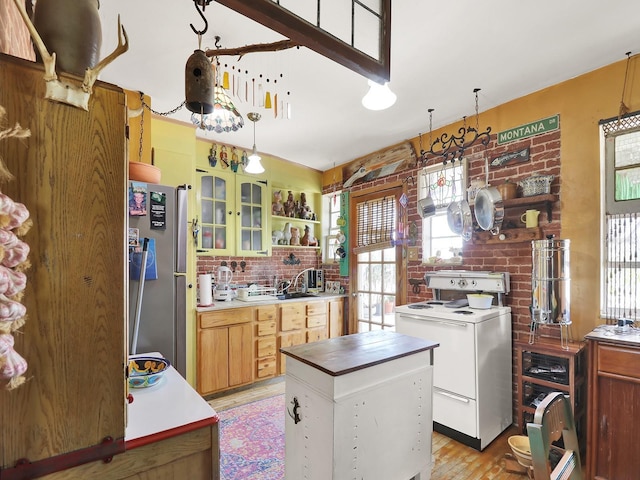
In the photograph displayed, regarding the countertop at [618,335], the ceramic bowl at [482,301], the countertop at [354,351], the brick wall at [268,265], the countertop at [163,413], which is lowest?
the countertop at [163,413]

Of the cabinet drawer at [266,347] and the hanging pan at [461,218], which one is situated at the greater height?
the hanging pan at [461,218]

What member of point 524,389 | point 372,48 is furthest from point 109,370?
point 524,389

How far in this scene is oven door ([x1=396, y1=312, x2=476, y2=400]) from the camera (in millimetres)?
2320

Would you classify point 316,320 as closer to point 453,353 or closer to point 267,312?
point 267,312

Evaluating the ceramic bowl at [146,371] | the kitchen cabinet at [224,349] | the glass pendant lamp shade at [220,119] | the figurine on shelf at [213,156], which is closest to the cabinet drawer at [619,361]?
the ceramic bowl at [146,371]

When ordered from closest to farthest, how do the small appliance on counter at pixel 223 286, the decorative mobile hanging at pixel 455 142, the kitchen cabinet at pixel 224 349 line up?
the decorative mobile hanging at pixel 455 142
the kitchen cabinet at pixel 224 349
the small appliance on counter at pixel 223 286

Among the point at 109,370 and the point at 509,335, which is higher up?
the point at 109,370

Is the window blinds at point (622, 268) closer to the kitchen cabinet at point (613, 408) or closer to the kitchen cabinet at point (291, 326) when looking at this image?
the kitchen cabinet at point (613, 408)

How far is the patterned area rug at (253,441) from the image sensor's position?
2.10 m

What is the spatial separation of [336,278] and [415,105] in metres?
2.51

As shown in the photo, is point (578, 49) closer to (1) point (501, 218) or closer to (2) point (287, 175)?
(1) point (501, 218)

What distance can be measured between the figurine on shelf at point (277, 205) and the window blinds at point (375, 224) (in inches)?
39.9

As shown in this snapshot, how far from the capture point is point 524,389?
239cm

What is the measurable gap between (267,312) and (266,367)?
0.59 m
